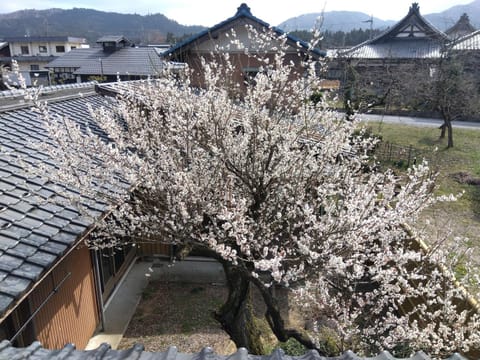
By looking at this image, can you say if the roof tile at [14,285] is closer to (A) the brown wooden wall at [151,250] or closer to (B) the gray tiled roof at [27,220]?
(B) the gray tiled roof at [27,220]

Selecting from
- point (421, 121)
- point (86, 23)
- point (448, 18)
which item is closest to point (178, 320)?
point (421, 121)

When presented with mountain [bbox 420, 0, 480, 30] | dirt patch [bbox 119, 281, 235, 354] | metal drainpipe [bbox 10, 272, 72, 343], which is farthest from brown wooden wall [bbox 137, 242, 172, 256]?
mountain [bbox 420, 0, 480, 30]

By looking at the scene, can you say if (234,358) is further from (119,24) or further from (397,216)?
(119,24)

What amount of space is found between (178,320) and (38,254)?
14.6 feet

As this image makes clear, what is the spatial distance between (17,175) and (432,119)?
91.5 feet

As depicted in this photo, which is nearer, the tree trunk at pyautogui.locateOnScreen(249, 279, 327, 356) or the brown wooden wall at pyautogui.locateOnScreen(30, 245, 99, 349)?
the tree trunk at pyautogui.locateOnScreen(249, 279, 327, 356)

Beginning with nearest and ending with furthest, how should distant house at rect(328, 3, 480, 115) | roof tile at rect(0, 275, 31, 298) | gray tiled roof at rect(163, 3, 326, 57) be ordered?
roof tile at rect(0, 275, 31, 298) < gray tiled roof at rect(163, 3, 326, 57) < distant house at rect(328, 3, 480, 115)

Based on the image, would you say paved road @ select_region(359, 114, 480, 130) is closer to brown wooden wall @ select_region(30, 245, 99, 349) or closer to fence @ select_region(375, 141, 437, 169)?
fence @ select_region(375, 141, 437, 169)

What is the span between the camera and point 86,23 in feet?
386

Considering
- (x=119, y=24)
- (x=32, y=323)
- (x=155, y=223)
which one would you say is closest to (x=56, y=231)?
(x=155, y=223)

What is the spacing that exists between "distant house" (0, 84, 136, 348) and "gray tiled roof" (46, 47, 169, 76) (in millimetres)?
22484

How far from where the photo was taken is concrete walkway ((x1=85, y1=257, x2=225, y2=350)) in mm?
7328

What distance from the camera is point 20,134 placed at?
6.30 metres

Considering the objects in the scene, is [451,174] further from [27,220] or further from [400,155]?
[27,220]
